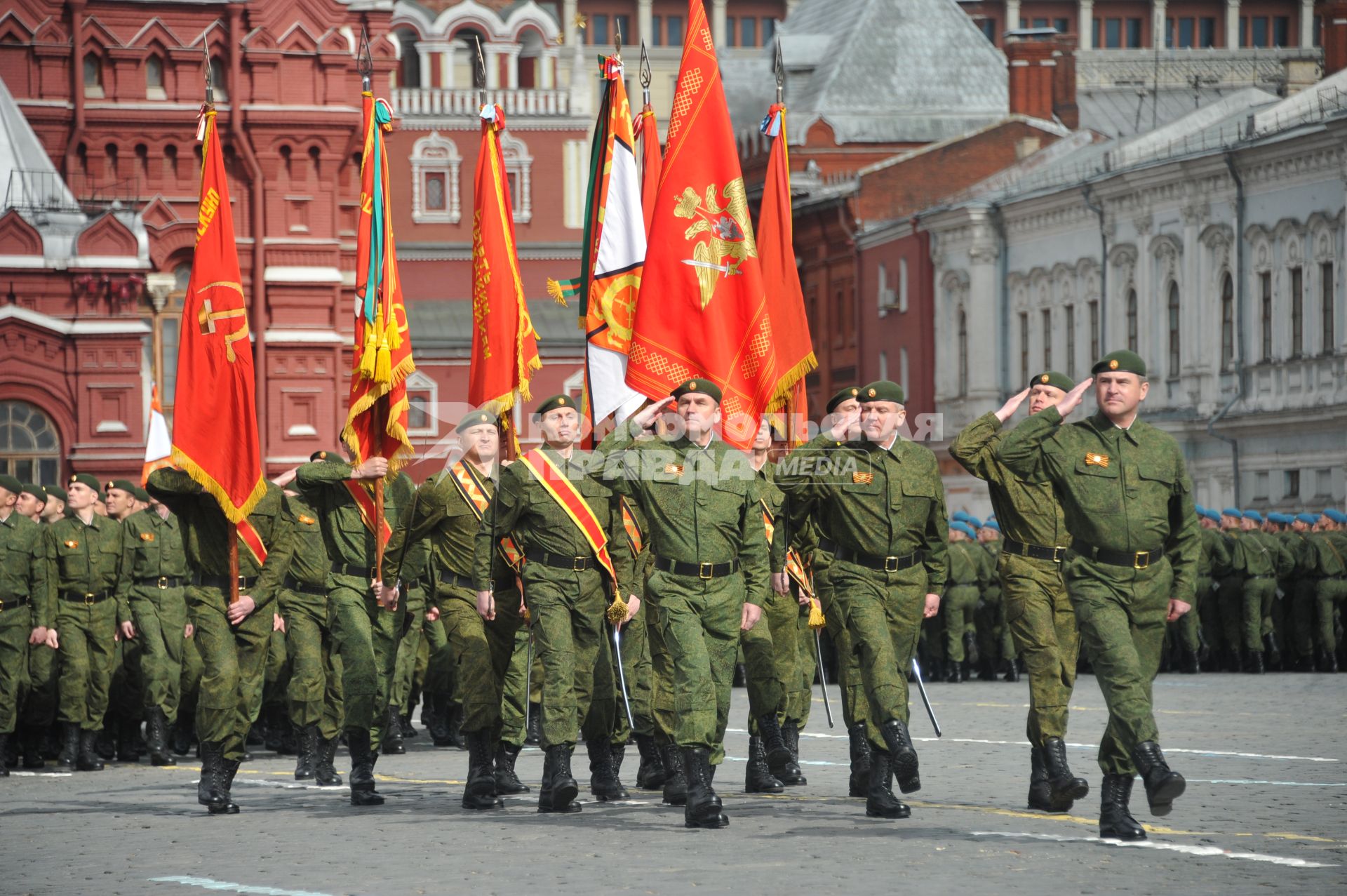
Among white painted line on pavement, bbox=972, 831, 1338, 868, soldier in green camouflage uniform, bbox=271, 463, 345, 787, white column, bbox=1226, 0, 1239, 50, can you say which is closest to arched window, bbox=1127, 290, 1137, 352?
soldier in green camouflage uniform, bbox=271, 463, 345, 787

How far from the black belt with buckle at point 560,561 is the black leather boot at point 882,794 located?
1771 millimetres

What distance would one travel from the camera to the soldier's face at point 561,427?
1231 cm

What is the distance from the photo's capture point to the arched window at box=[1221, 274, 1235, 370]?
39906 mm

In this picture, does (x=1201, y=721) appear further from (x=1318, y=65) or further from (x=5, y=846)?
(x=1318, y=65)

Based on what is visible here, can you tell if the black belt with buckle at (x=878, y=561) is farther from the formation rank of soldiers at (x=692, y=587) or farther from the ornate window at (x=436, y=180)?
the ornate window at (x=436, y=180)

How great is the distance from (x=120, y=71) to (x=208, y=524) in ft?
119

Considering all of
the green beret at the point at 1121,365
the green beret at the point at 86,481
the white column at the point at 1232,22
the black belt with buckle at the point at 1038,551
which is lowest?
the black belt with buckle at the point at 1038,551

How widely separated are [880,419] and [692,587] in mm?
1391

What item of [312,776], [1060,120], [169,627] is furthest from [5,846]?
[1060,120]

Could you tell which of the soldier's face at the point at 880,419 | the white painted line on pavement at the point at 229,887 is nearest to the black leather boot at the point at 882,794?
the soldier's face at the point at 880,419

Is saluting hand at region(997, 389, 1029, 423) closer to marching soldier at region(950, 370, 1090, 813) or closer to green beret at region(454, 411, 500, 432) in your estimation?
marching soldier at region(950, 370, 1090, 813)

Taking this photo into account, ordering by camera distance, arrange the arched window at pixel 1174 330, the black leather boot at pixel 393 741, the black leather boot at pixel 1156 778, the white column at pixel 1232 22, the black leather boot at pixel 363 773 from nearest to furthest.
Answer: the black leather boot at pixel 1156 778
the black leather boot at pixel 363 773
the black leather boot at pixel 393 741
the arched window at pixel 1174 330
the white column at pixel 1232 22

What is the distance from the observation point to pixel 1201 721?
679 inches

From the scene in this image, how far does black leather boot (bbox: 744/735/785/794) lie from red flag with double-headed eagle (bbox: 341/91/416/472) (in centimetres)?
264
